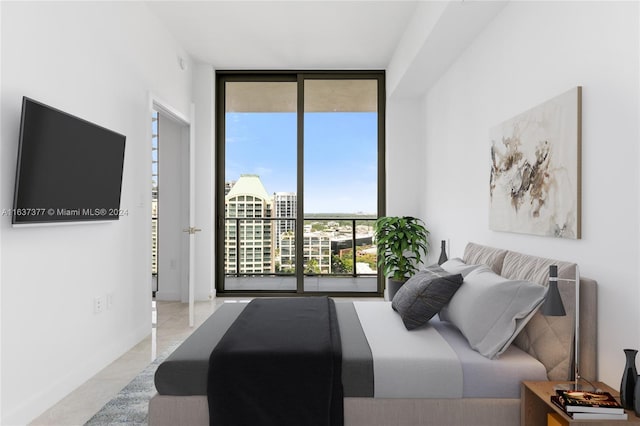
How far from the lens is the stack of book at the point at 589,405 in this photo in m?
1.44

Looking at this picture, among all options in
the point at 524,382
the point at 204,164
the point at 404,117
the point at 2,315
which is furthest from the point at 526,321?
the point at 204,164

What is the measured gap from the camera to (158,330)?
12.6 feet

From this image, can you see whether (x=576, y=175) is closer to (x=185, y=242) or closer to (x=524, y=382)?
(x=524, y=382)

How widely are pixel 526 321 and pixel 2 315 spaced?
8.47 ft

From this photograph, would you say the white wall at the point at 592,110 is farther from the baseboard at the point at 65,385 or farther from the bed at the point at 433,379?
the baseboard at the point at 65,385

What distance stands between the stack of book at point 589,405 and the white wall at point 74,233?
8.43ft

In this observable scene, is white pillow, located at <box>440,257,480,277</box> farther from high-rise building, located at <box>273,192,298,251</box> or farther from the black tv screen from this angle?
high-rise building, located at <box>273,192,298,251</box>

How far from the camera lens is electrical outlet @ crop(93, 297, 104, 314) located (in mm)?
2836

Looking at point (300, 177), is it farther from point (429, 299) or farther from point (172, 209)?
point (429, 299)

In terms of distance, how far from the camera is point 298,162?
5164mm

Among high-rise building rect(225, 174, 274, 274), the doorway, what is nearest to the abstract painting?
high-rise building rect(225, 174, 274, 274)

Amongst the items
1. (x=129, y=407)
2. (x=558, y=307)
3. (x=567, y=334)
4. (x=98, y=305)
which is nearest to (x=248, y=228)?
(x=98, y=305)

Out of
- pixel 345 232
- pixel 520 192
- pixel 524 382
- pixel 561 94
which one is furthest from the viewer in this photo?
pixel 345 232

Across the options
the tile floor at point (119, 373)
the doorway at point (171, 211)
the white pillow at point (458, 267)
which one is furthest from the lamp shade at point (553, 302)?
the doorway at point (171, 211)
